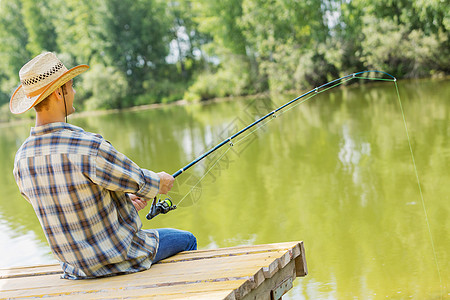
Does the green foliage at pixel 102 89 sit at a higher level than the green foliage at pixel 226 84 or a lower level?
higher

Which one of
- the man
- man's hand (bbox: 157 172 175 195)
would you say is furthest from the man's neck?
man's hand (bbox: 157 172 175 195)

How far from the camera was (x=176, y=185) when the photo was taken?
4.56 metres

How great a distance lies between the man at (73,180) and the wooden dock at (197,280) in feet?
0.41

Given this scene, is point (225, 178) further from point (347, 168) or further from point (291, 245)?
point (291, 245)

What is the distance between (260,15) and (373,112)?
1846cm

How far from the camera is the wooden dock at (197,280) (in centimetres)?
198

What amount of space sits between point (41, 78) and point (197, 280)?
102cm

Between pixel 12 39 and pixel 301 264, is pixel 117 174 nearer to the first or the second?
pixel 301 264

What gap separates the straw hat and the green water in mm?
2088

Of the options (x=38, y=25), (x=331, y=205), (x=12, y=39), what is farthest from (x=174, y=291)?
(x=12, y=39)

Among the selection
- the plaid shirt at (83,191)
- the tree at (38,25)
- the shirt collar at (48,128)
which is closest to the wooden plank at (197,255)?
the plaid shirt at (83,191)

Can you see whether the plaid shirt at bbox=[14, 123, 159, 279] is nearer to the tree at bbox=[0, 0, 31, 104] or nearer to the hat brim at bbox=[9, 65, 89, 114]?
the hat brim at bbox=[9, 65, 89, 114]

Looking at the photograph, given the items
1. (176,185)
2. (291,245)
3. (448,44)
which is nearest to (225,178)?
(176,185)

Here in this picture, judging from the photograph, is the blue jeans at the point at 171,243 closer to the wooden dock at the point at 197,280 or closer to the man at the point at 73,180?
the wooden dock at the point at 197,280
